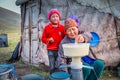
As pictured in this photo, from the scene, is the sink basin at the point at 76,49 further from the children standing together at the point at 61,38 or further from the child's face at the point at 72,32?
the child's face at the point at 72,32

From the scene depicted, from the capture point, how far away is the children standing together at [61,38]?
3.10m

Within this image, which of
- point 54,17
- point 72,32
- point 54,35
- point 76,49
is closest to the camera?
point 76,49

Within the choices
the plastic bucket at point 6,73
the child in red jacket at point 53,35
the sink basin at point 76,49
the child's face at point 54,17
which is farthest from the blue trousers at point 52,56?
the sink basin at point 76,49

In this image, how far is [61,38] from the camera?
4125mm

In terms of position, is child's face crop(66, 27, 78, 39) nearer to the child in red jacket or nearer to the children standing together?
the children standing together

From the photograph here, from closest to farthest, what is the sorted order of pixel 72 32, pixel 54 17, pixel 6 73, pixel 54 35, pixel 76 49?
pixel 76 49
pixel 6 73
pixel 72 32
pixel 54 17
pixel 54 35

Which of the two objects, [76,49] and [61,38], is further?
[61,38]

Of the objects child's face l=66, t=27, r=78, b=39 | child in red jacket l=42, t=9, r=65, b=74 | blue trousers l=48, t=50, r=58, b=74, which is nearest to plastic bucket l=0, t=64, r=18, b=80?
child's face l=66, t=27, r=78, b=39

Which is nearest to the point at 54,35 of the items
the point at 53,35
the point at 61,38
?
the point at 53,35

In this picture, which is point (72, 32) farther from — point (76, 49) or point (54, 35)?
point (54, 35)

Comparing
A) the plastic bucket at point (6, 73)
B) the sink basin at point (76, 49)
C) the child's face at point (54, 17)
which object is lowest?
the plastic bucket at point (6, 73)

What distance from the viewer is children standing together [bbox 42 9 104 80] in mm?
3104

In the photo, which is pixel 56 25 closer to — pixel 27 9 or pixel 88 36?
pixel 88 36

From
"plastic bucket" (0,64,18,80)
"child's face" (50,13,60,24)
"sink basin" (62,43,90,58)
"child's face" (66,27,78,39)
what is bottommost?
"plastic bucket" (0,64,18,80)
